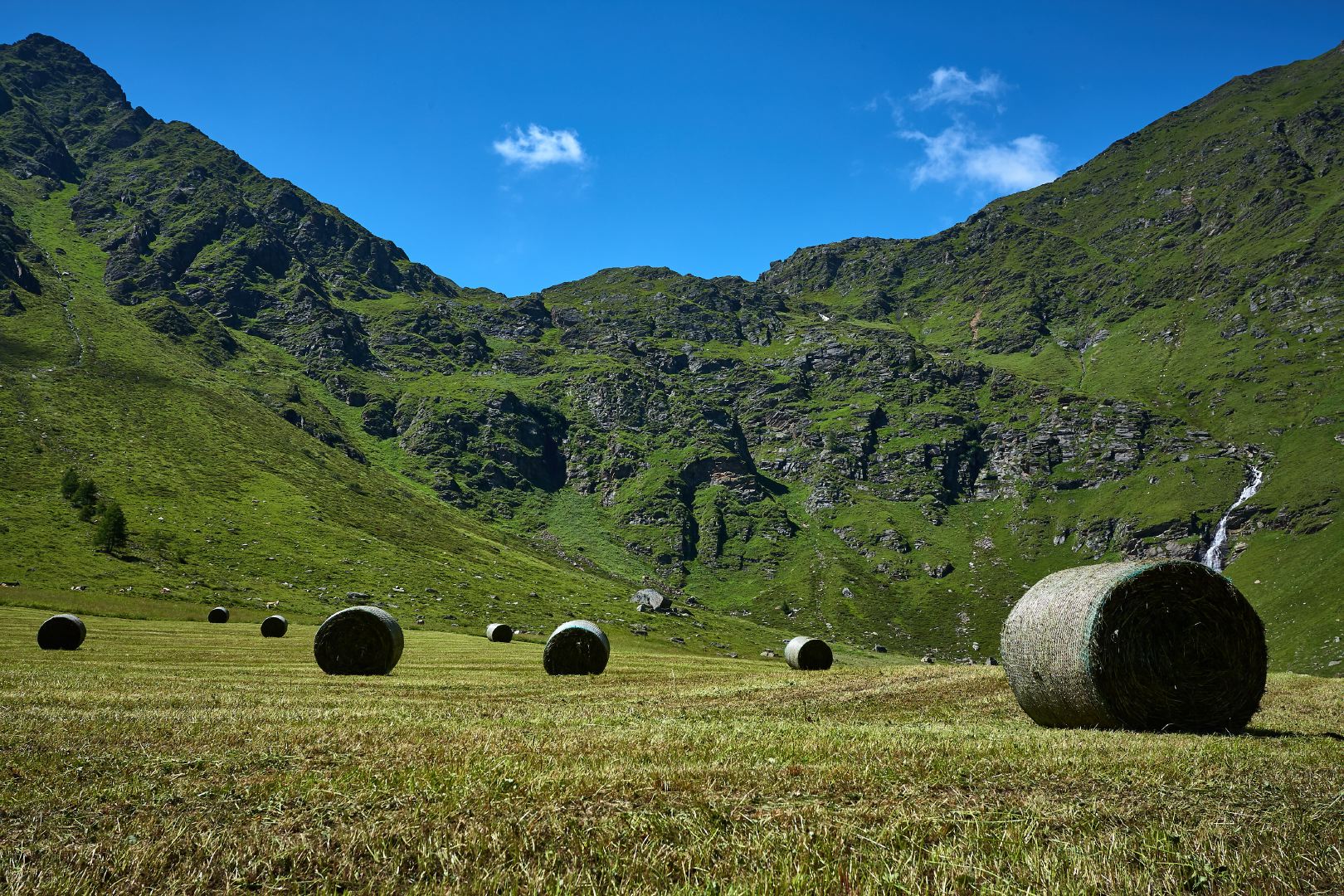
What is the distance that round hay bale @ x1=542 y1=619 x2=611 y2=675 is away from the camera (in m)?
35.1

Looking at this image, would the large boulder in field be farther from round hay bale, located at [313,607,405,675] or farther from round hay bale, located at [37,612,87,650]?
round hay bale, located at [313,607,405,675]

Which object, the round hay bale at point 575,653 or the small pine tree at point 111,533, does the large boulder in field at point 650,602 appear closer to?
the small pine tree at point 111,533

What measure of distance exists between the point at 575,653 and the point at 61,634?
86.0 feet

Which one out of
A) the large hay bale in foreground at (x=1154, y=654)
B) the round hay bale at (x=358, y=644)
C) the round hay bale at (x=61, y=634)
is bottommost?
the round hay bale at (x=61, y=634)

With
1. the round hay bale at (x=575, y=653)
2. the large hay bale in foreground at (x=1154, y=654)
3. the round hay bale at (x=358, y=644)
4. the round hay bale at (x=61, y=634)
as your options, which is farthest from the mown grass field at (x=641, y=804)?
the round hay bale at (x=61, y=634)

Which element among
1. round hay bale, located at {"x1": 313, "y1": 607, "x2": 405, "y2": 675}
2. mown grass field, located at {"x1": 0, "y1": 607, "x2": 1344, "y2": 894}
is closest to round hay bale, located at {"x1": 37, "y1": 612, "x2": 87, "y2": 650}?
round hay bale, located at {"x1": 313, "y1": 607, "x2": 405, "y2": 675}

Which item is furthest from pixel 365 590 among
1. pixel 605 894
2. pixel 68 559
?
pixel 605 894

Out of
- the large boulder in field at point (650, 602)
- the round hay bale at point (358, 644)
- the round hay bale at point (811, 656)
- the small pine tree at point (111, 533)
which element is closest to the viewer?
the round hay bale at point (358, 644)

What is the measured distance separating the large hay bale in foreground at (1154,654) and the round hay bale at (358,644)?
88.9 feet

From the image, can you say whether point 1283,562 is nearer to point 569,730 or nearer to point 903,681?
point 903,681

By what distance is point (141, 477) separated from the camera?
401ft

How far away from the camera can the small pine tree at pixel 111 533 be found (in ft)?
295

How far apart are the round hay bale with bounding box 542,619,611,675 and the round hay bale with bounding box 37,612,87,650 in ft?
77.4

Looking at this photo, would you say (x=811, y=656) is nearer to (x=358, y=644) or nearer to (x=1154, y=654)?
(x=358, y=644)
